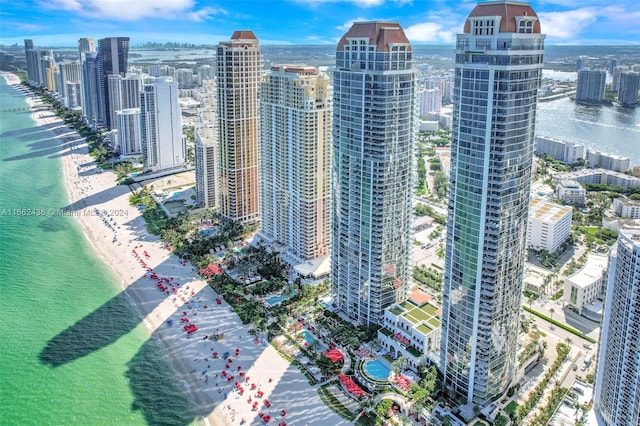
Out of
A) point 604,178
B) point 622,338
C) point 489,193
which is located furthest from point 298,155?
point 604,178

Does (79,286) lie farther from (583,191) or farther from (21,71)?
(21,71)

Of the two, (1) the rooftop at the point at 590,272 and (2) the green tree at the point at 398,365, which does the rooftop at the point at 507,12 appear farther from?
(1) the rooftop at the point at 590,272

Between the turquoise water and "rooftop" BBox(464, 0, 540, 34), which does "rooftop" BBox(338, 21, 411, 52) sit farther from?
the turquoise water

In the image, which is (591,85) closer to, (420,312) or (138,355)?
(420,312)

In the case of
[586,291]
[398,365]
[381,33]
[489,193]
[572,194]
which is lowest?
[398,365]

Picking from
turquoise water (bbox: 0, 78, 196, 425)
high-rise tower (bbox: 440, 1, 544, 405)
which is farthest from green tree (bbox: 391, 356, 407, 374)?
turquoise water (bbox: 0, 78, 196, 425)

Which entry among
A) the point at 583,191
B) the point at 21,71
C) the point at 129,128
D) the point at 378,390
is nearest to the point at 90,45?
the point at 129,128

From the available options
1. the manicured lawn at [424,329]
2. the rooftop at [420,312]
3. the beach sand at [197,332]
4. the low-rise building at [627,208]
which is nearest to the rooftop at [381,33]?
the rooftop at [420,312]
